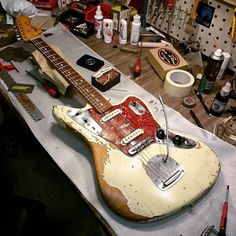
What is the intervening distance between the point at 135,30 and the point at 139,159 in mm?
631

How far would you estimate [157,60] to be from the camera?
3.22ft

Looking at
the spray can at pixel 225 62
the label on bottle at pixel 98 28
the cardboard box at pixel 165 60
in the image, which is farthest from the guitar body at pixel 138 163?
the label on bottle at pixel 98 28

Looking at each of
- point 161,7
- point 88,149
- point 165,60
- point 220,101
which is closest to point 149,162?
point 88,149

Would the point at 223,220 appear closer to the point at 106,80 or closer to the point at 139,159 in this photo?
the point at 139,159

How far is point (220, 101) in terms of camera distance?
836mm

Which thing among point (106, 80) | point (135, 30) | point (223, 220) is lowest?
point (223, 220)

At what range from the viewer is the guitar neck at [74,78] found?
798mm

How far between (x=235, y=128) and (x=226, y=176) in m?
0.18

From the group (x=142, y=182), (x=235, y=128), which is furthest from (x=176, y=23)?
(x=142, y=182)

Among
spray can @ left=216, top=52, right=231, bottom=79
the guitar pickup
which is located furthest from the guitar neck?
spray can @ left=216, top=52, right=231, bottom=79

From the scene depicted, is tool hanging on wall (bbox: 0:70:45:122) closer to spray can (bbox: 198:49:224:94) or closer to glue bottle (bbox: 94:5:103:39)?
glue bottle (bbox: 94:5:103:39)

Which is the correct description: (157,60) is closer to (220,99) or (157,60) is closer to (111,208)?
(220,99)

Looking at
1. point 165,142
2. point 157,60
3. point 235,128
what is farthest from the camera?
point 157,60

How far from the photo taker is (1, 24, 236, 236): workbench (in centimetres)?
62
